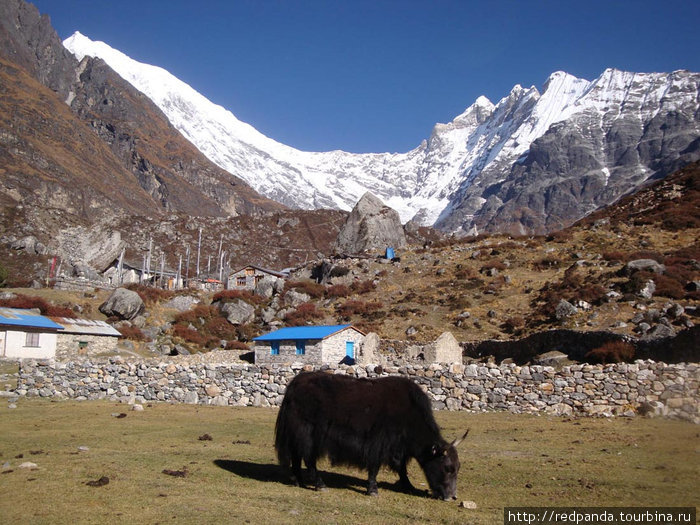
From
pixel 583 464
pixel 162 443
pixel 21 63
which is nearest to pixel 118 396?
pixel 162 443

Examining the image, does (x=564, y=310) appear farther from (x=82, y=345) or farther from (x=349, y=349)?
(x=82, y=345)

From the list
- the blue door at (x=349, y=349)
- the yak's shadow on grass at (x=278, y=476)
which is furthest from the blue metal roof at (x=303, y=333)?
the yak's shadow on grass at (x=278, y=476)

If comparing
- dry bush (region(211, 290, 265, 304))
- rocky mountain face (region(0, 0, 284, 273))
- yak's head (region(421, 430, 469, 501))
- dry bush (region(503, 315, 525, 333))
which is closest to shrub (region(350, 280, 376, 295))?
dry bush (region(211, 290, 265, 304))

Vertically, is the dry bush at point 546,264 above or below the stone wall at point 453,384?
above

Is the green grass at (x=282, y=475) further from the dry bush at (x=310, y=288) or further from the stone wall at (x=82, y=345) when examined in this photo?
the dry bush at (x=310, y=288)

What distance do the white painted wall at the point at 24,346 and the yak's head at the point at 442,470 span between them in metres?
30.8

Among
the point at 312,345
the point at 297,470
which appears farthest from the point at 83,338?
the point at 297,470

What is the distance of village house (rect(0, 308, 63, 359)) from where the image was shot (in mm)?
32156

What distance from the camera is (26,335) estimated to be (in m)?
33.0

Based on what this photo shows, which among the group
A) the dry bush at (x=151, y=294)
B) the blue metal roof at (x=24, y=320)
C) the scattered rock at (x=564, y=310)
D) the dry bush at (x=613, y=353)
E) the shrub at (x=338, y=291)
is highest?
the shrub at (x=338, y=291)

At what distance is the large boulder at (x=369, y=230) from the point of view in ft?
→ 236

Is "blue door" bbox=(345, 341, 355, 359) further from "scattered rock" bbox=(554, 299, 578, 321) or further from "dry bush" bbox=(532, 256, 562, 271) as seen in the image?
"dry bush" bbox=(532, 256, 562, 271)

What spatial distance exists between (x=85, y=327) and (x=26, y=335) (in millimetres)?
4611

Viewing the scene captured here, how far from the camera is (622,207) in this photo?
2440 inches
